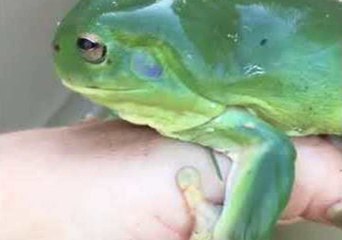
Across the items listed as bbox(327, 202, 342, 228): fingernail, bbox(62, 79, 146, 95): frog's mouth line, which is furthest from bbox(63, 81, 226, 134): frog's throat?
bbox(327, 202, 342, 228): fingernail

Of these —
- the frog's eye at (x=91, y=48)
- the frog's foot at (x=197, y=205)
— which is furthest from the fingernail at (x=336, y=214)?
the frog's eye at (x=91, y=48)

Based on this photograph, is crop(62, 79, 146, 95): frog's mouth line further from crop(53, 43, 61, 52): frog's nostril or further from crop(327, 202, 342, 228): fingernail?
crop(327, 202, 342, 228): fingernail

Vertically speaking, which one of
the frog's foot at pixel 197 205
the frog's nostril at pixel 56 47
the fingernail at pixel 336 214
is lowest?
the fingernail at pixel 336 214

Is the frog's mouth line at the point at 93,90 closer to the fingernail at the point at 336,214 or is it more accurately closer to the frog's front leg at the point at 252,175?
the frog's front leg at the point at 252,175

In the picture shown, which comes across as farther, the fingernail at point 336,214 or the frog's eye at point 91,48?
the fingernail at point 336,214

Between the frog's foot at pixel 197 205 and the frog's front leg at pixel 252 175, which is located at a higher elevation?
the frog's front leg at pixel 252 175

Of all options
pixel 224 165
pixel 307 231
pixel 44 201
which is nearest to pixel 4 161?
pixel 44 201
